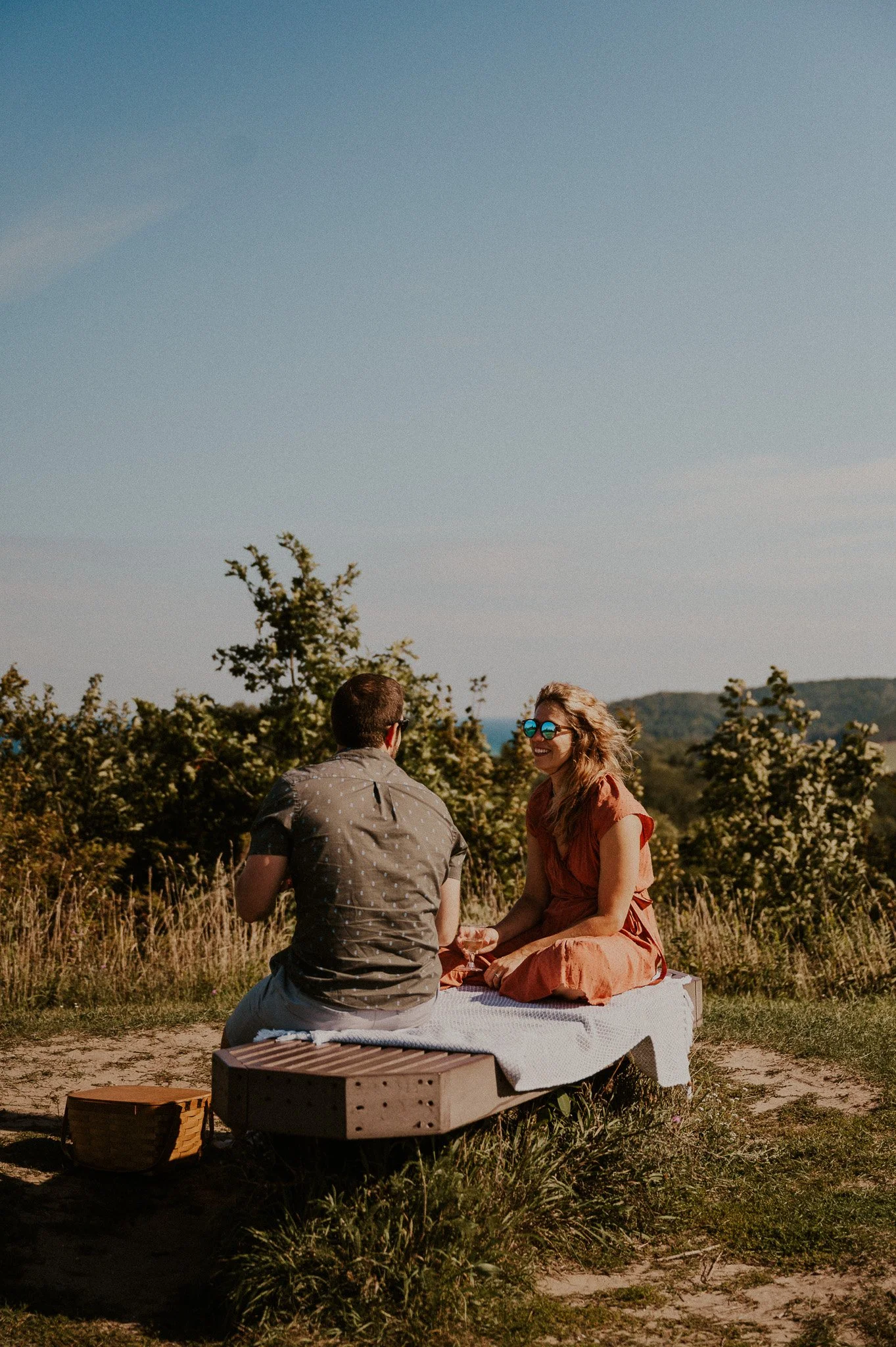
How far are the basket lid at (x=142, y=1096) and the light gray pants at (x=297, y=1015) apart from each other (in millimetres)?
633

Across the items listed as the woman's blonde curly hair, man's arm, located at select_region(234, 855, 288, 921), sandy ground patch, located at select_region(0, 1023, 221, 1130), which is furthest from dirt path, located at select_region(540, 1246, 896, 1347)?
sandy ground patch, located at select_region(0, 1023, 221, 1130)

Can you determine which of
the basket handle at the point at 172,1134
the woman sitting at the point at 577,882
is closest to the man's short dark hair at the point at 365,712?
the woman sitting at the point at 577,882

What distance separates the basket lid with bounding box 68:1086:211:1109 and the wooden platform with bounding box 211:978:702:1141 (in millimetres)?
1001

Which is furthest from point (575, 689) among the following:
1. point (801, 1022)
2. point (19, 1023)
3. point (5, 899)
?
point (5, 899)

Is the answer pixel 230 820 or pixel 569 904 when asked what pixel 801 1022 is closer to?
pixel 569 904

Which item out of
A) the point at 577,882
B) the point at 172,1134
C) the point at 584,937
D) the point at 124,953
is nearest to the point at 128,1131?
the point at 172,1134

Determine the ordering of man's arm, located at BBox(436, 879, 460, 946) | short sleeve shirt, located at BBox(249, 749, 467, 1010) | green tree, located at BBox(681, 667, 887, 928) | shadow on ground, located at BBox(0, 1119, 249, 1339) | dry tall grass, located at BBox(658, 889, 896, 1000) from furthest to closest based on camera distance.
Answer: green tree, located at BBox(681, 667, 887, 928), dry tall grass, located at BBox(658, 889, 896, 1000), man's arm, located at BBox(436, 879, 460, 946), short sleeve shirt, located at BBox(249, 749, 467, 1010), shadow on ground, located at BBox(0, 1119, 249, 1339)

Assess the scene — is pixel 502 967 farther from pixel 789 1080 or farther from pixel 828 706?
pixel 828 706

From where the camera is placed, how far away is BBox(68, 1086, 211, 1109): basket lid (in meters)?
4.52

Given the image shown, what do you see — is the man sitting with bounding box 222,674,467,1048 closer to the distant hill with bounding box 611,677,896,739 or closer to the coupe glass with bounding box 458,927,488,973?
the coupe glass with bounding box 458,927,488,973

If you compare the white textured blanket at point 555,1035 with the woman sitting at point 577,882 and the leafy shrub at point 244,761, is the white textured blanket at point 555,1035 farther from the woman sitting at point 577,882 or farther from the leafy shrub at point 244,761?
the leafy shrub at point 244,761

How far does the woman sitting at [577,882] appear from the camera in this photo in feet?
14.7

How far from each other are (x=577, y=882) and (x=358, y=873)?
4.85ft

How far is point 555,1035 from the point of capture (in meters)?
4.05
